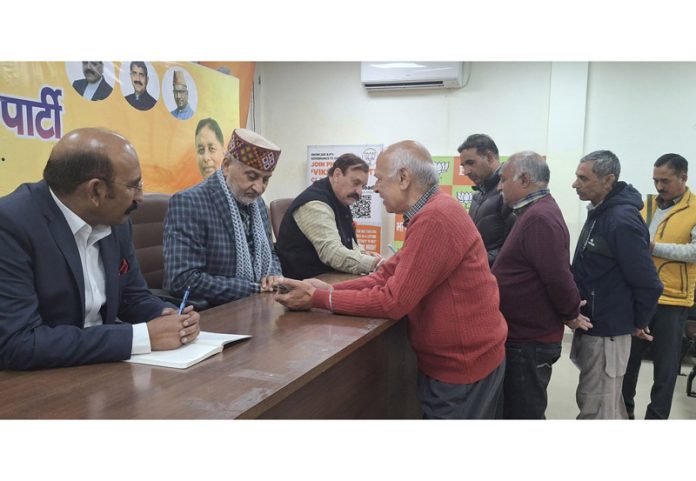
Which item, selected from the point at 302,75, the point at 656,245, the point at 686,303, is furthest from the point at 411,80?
the point at 686,303

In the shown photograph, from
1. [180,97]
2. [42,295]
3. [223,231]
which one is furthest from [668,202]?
[180,97]

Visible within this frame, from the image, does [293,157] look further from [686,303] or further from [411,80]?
[686,303]

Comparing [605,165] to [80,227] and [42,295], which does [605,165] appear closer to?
[80,227]

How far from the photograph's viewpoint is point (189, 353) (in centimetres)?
129

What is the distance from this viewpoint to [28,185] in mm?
1350

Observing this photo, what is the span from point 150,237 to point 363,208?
290 cm

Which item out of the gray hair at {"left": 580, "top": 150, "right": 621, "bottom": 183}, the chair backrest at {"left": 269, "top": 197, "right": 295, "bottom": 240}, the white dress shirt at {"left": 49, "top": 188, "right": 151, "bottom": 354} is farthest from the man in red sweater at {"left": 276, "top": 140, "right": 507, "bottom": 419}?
the chair backrest at {"left": 269, "top": 197, "right": 295, "bottom": 240}

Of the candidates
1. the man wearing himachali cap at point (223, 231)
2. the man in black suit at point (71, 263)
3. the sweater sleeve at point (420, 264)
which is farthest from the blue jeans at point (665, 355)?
the man in black suit at point (71, 263)

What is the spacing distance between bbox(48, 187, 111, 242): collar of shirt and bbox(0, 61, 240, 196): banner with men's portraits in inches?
55.3

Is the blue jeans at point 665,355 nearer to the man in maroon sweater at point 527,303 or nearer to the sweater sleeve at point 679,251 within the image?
the sweater sleeve at point 679,251

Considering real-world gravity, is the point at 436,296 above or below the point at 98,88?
below

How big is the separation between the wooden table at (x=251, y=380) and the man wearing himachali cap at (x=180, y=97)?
2.33 m

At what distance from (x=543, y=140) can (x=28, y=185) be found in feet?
15.1

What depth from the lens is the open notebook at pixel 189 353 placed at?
4.03 feet
